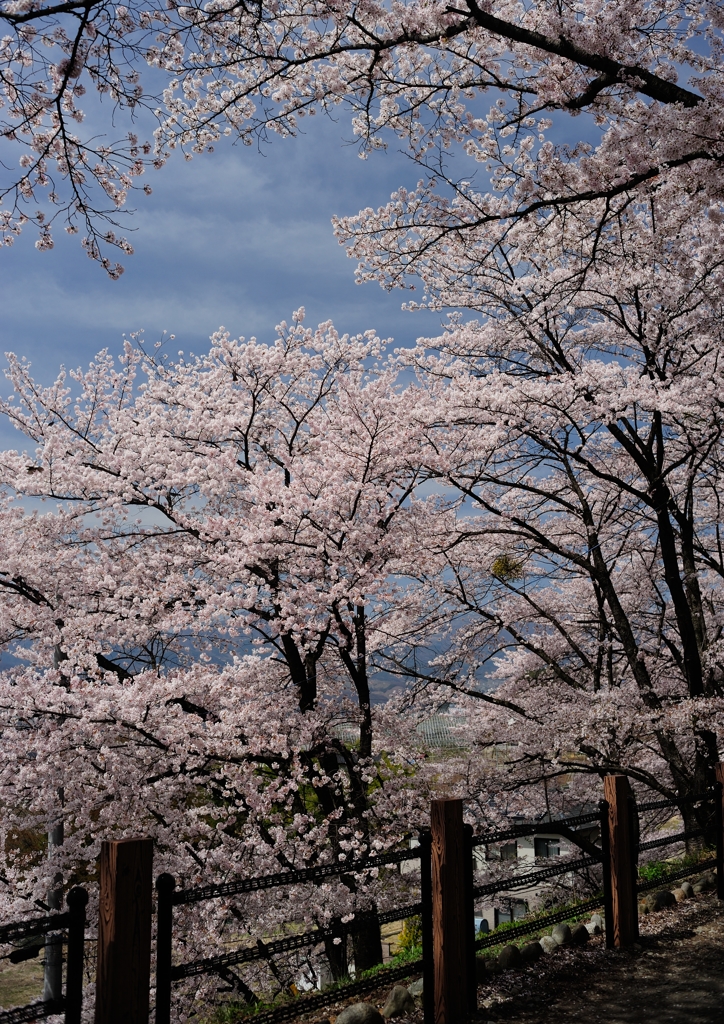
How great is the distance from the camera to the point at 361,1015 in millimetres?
4535

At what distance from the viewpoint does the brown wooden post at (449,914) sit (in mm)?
4625

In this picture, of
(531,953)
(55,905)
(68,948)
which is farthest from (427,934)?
(55,905)

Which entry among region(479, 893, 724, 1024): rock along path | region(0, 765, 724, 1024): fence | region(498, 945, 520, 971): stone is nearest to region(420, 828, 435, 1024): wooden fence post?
region(0, 765, 724, 1024): fence

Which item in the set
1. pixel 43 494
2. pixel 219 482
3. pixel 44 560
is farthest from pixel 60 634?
pixel 219 482

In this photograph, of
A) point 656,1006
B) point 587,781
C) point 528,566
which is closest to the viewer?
point 656,1006

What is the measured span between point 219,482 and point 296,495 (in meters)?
1.55

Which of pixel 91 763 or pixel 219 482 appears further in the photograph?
pixel 219 482

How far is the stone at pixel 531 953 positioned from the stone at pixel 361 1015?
5.70 feet

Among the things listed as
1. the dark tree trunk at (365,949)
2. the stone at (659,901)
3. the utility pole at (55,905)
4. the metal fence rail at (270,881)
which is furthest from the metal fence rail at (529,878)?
the utility pole at (55,905)

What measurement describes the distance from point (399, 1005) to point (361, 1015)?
0.44 meters

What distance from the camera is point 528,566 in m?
14.7

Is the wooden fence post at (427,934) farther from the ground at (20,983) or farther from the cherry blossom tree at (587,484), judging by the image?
the ground at (20,983)

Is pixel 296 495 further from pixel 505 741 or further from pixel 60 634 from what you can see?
pixel 505 741

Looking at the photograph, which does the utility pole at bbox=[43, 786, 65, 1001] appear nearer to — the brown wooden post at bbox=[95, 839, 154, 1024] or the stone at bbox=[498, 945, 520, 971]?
the stone at bbox=[498, 945, 520, 971]
